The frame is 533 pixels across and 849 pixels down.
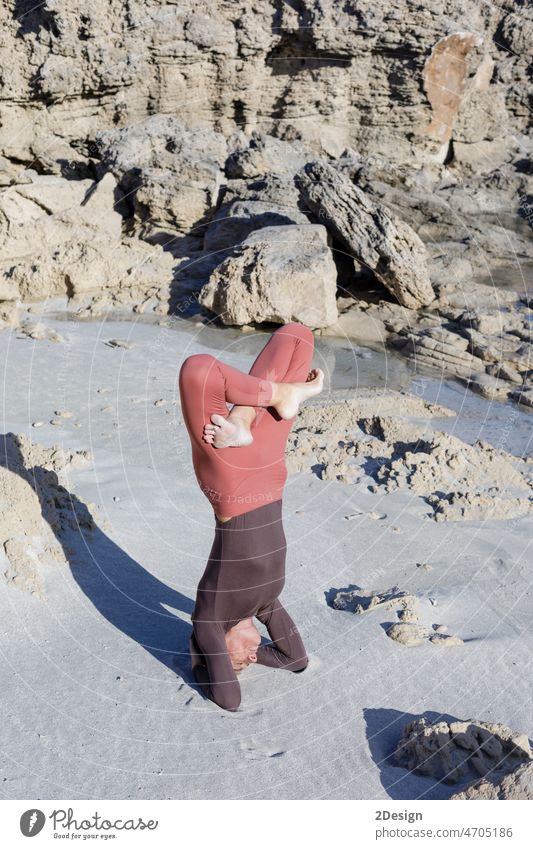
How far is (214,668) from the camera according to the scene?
3555 millimetres

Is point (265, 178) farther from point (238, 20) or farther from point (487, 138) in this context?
point (487, 138)

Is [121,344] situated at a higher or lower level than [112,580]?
lower

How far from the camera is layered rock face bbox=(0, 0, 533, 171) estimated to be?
42.0 ft

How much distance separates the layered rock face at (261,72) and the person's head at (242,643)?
33.7 feet

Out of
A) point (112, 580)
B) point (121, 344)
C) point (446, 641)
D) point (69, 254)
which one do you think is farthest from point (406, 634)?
point (69, 254)

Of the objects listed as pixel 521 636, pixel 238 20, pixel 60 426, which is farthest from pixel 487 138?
pixel 521 636

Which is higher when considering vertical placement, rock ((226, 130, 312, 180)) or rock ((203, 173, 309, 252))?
rock ((226, 130, 312, 180))

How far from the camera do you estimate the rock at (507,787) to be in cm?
280

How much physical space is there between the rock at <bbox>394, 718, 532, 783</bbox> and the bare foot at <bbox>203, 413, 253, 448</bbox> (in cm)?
129

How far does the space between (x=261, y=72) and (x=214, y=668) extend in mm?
12605

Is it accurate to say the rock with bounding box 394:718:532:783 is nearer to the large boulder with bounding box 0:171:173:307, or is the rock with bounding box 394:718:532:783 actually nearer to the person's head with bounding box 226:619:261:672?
the person's head with bounding box 226:619:261:672

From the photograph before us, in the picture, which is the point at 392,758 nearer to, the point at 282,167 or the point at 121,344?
the point at 121,344

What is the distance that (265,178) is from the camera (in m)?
10.7

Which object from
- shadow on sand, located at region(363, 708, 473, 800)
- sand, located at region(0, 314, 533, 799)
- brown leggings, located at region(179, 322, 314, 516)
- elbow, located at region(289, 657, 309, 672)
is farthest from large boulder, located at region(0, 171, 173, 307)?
shadow on sand, located at region(363, 708, 473, 800)
